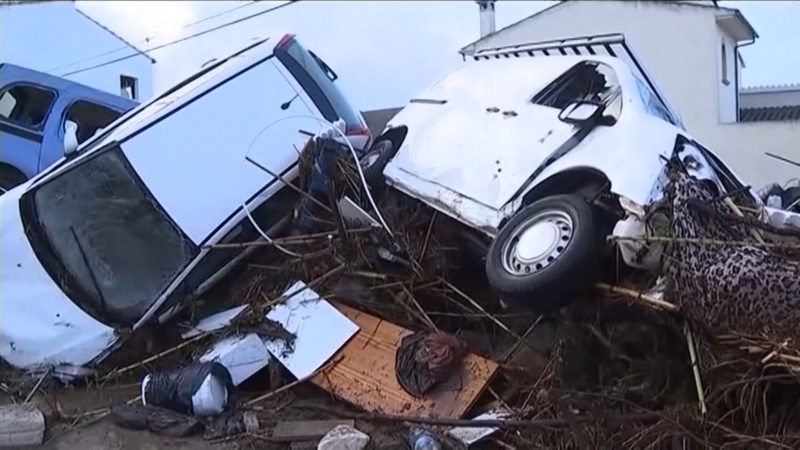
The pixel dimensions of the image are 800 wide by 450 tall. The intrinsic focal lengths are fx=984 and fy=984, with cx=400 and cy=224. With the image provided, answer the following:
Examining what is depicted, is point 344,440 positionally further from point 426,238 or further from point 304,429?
point 426,238

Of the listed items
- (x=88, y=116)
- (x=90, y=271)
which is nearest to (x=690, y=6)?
(x=88, y=116)

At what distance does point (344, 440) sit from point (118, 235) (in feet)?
7.46

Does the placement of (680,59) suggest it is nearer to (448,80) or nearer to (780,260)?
(448,80)

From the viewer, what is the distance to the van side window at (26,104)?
368 inches

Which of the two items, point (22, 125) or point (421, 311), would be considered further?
point (22, 125)

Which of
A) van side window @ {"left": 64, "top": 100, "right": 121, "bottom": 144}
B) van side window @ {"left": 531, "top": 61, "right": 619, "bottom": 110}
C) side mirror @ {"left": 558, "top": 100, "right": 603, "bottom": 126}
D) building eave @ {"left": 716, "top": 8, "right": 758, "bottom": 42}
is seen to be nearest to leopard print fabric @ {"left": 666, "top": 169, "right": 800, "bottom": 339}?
side mirror @ {"left": 558, "top": 100, "right": 603, "bottom": 126}

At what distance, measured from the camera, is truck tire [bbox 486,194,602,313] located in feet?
17.4

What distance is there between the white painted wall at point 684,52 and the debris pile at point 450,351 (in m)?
13.1

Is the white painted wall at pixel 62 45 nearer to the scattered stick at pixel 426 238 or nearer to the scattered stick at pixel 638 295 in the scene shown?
the scattered stick at pixel 426 238

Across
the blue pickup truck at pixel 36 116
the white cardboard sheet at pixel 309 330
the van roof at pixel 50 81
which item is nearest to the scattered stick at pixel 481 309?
the white cardboard sheet at pixel 309 330

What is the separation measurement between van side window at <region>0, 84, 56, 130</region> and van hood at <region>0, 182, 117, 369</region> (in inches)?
128

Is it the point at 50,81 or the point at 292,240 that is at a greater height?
the point at 50,81

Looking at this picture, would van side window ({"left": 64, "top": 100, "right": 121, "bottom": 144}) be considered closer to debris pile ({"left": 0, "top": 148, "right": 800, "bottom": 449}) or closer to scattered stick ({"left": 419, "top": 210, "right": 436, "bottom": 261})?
debris pile ({"left": 0, "top": 148, "right": 800, "bottom": 449})

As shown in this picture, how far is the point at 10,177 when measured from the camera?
899 cm
